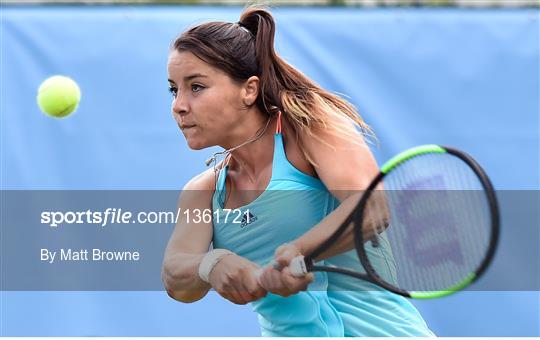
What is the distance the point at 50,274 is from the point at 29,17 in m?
0.91

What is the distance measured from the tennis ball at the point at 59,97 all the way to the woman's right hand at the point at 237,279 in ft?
4.29

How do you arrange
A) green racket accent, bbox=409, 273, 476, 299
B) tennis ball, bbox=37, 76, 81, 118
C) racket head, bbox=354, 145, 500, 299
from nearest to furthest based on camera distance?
green racket accent, bbox=409, 273, 476, 299 → racket head, bbox=354, 145, 500, 299 → tennis ball, bbox=37, 76, 81, 118

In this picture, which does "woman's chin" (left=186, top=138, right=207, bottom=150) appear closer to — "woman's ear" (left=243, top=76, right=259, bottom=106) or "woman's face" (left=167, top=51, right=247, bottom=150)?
"woman's face" (left=167, top=51, right=247, bottom=150)

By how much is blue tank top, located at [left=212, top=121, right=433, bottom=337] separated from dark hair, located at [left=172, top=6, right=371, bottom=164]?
89 millimetres

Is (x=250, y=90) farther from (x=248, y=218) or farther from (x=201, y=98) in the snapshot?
(x=248, y=218)

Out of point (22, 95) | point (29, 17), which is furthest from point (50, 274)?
point (29, 17)

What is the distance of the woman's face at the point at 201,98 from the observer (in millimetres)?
2166

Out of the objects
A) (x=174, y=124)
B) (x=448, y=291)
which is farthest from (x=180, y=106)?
(x=174, y=124)

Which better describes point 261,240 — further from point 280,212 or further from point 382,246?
point 382,246

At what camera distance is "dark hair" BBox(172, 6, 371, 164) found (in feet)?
7.06

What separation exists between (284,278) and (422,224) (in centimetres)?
33

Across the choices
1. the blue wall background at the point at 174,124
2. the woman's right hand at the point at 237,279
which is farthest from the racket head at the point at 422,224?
the blue wall background at the point at 174,124

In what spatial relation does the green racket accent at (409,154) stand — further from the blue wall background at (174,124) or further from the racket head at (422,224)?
the blue wall background at (174,124)

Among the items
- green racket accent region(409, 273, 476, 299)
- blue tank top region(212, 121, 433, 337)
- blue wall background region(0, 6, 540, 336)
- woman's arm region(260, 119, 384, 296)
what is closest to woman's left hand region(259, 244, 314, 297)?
woman's arm region(260, 119, 384, 296)
